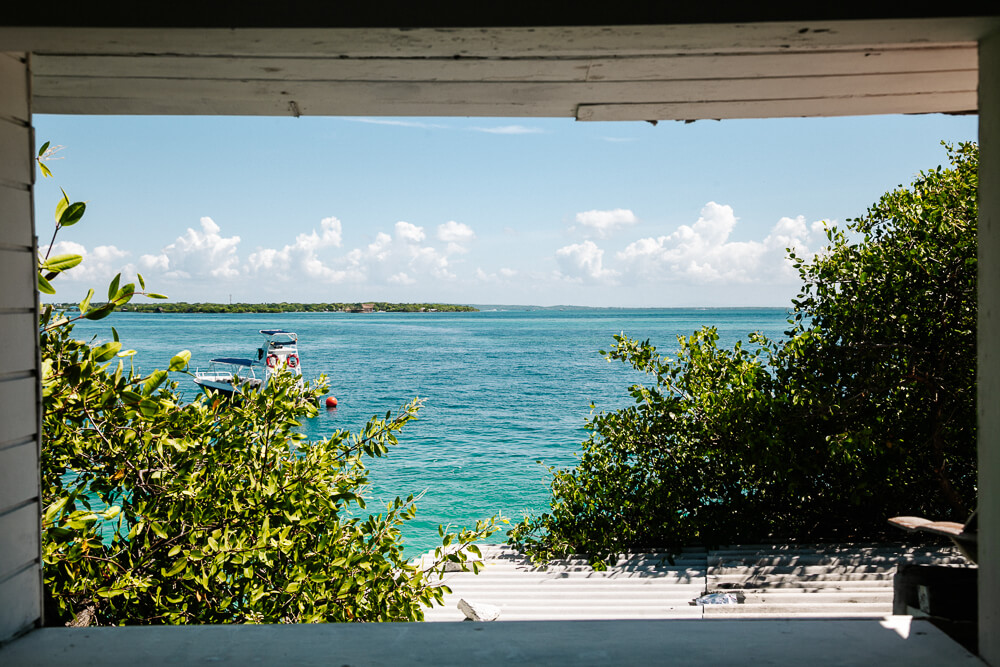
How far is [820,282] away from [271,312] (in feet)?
458

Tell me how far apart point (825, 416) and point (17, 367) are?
203 inches

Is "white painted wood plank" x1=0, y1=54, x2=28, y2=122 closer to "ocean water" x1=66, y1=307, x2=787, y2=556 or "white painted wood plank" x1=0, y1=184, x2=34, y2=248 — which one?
"white painted wood plank" x1=0, y1=184, x2=34, y2=248

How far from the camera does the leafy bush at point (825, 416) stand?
4.99 meters

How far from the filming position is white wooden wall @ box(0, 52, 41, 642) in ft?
4.06

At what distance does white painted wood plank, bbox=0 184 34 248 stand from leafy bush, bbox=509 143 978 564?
5002mm

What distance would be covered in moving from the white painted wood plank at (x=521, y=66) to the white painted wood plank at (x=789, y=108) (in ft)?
0.55

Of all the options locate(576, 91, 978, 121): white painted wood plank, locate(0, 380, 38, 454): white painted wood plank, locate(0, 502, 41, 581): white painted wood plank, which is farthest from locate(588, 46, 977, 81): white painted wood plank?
locate(0, 502, 41, 581): white painted wood plank

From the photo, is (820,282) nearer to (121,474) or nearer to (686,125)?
(686,125)

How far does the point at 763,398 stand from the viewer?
18.1ft

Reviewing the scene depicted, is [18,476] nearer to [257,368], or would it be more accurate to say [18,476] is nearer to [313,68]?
[313,68]

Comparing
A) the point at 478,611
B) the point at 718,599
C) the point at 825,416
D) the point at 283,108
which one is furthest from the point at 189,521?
the point at 825,416

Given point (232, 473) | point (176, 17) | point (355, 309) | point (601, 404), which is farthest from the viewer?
point (355, 309)

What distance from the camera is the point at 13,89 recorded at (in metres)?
1.27

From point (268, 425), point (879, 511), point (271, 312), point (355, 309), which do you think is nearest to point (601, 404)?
point (879, 511)
